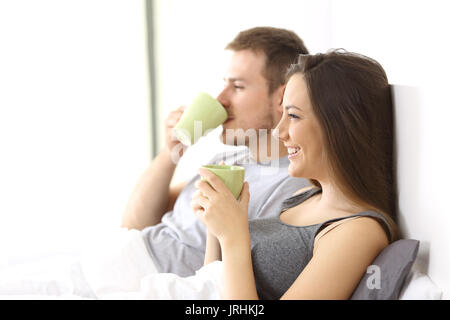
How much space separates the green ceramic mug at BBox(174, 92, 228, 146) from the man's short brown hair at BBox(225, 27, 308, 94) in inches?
10.4

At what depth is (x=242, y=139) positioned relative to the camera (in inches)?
71.7

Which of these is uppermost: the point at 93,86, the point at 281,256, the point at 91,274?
the point at 93,86

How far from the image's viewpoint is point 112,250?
A: 1.49 meters

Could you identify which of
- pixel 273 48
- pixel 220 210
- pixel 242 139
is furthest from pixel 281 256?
pixel 273 48

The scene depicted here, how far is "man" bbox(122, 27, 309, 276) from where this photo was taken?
5.45ft

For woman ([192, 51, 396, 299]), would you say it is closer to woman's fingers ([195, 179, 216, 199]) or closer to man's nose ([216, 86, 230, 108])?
woman's fingers ([195, 179, 216, 199])

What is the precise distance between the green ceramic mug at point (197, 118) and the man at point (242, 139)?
0.41 feet

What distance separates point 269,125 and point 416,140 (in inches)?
32.5

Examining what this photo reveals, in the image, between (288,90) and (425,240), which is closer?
(425,240)

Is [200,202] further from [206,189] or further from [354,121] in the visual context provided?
[354,121]

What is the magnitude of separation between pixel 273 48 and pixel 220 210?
0.91m

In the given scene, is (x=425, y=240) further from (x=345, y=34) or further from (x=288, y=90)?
(x=345, y=34)

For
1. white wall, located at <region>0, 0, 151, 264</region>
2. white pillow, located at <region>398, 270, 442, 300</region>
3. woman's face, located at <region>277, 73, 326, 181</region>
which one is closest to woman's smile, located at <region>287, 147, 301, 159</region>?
woman's face, located at <region>277, 73, 326, 181</region>

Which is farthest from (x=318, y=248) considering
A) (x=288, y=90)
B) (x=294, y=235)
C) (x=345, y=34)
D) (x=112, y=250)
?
(x=345, y=34)
